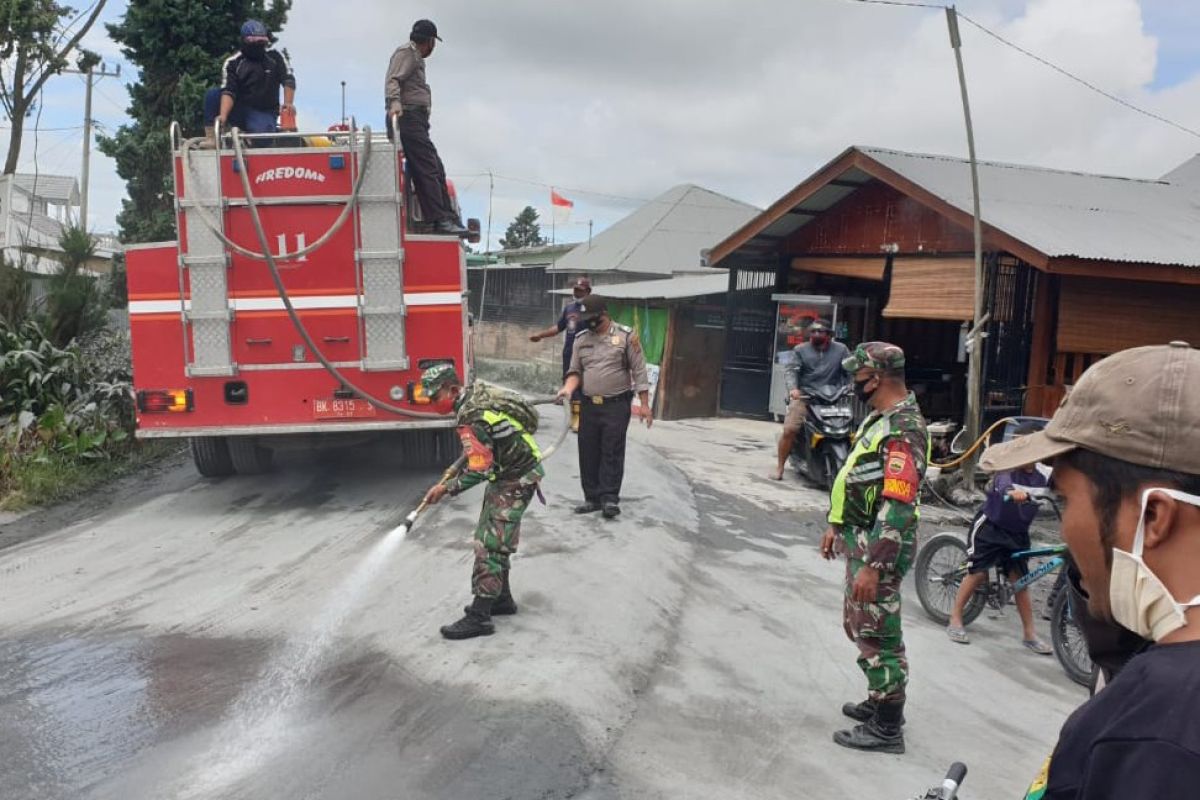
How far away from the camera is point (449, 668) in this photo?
15.8ft

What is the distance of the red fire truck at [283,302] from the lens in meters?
8.12

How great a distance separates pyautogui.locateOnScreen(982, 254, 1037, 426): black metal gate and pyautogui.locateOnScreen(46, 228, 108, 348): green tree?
34.5 ft

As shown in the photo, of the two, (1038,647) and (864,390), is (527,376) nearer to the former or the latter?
(1038,647)

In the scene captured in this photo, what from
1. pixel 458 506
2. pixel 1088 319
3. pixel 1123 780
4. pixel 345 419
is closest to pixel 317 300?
pixel 345 419

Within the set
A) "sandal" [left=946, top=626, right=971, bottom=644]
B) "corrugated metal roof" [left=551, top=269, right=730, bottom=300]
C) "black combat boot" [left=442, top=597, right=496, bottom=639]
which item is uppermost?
"corrugated metal roof" [left=551, top=269, right=730, bottom=300]

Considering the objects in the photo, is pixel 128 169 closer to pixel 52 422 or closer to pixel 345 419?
pixel 52 422

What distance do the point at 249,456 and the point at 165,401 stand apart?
1.49 metres

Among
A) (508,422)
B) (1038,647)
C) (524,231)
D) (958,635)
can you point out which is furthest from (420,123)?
(524,231)

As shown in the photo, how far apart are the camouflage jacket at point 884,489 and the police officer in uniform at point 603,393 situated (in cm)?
341

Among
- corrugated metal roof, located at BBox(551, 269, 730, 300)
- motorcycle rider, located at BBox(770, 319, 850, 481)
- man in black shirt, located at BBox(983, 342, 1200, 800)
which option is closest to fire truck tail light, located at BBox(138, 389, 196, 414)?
motorcycle rider, located at BBox(770, 319, 850, 481)

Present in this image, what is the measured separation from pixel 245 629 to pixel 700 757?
9.34 ft

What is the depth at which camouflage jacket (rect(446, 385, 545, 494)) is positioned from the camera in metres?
5.22

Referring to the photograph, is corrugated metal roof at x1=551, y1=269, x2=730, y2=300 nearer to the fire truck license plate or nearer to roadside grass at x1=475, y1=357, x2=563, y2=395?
roadside grass at x1=475, y1=357, x2=563, y2=395

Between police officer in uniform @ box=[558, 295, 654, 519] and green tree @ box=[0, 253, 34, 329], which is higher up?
green tree @ box=[0, 253, 34, 329]
